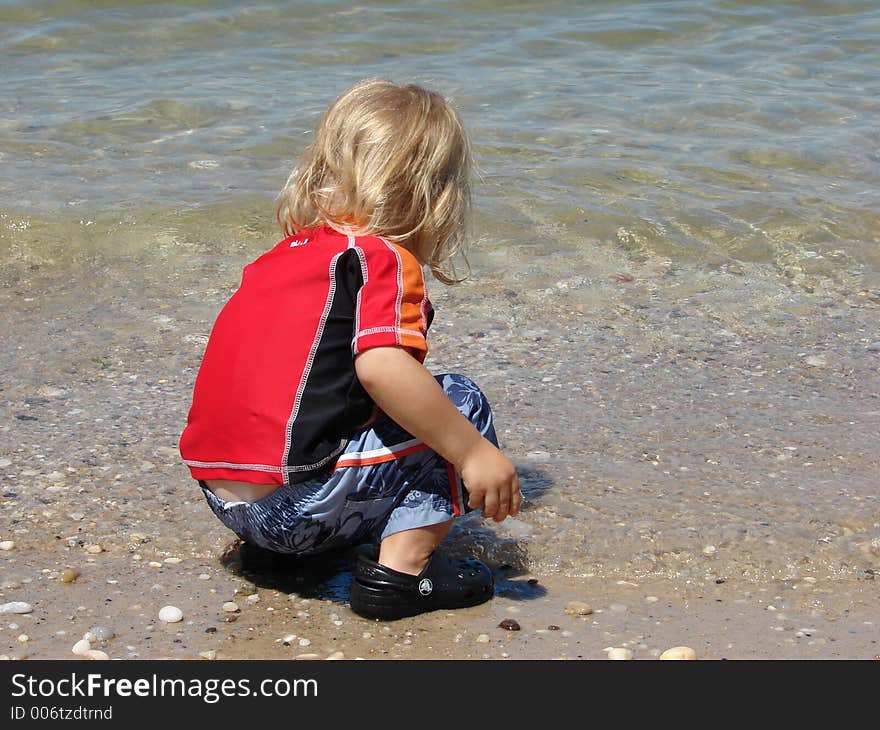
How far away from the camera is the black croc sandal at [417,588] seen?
8.32 ft

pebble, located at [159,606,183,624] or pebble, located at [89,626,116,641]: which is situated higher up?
pebble, located at [89,626,116,641]

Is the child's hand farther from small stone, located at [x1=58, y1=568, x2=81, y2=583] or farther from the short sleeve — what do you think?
small stone, located at [x1=58, y1=568, x2=81, y2=583]

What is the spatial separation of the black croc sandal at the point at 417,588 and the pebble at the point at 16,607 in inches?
27.2

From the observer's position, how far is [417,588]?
2570mm

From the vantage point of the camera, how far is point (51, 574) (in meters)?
2.70

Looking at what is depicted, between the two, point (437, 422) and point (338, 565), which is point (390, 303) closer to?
point (437, 422)

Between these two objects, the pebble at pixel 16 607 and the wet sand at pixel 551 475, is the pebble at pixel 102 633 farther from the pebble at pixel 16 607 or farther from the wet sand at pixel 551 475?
the pebble at pixel 16 607

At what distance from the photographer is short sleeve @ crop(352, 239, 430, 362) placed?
2.34 m

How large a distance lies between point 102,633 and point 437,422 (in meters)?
0.82

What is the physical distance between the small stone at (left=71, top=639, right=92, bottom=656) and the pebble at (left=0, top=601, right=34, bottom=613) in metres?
0.20

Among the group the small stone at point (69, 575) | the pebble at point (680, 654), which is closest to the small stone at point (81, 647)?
the small stone at point (69, 575)

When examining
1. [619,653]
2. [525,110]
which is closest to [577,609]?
[619,653]

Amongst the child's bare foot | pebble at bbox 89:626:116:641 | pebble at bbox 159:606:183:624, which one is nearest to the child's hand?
the child's bare foot
